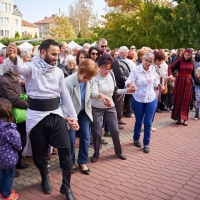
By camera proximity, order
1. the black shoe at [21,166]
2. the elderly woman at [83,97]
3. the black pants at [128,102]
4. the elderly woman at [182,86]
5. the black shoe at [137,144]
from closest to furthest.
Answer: the elderly woman at [83,97] → the black shoe at [21,166] → the black shoe at [137,144] → the elderly woman at [182,86] → the black pants at [128,102]

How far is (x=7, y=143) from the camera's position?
10.9ft

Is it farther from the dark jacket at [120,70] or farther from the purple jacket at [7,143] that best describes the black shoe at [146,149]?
the purple jacket at [7,143]

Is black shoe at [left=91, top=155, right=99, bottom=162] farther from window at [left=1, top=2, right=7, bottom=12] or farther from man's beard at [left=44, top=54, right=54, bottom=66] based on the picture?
window at [left=1, top=2, right=7, bottom=12]

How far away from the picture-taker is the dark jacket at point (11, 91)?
3955 millimetres

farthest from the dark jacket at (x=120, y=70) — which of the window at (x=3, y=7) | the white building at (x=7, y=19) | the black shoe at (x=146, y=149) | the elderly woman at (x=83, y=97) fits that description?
the window at (x=3, y=7)

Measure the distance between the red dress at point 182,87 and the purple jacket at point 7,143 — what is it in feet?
16.0

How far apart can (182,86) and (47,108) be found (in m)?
4.94

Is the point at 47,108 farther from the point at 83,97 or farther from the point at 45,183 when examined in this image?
the point at 45,183

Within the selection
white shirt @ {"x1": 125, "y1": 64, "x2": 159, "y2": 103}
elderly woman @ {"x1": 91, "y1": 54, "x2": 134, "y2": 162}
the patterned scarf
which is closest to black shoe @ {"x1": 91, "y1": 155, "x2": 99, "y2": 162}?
elderly woman @ {"x1": 91, "y1": 54, "x2": 134, "y2": 162}

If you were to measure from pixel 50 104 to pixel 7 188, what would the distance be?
1197mm

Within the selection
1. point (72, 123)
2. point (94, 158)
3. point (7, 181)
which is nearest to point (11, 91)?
point (72, 123)

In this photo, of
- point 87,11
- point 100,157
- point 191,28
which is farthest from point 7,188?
point 87,11

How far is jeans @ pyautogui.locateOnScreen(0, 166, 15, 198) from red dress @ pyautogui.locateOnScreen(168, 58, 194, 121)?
16.3 feet

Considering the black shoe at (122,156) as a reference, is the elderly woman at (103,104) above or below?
above
